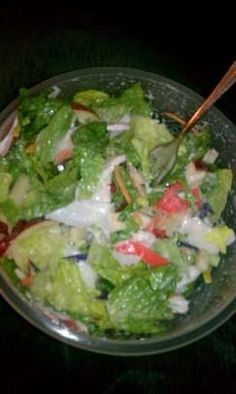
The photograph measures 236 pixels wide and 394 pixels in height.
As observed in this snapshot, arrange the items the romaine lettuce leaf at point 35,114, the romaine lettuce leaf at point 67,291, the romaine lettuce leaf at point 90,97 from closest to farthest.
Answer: the romaine lettuce leaf at point 67,291 → the romaine lettuce leaf at point 35,114 → the romaine lettuce leaf at point 90,97

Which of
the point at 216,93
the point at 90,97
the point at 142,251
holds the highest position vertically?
the point at 216,93

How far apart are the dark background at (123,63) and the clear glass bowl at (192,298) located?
94mm

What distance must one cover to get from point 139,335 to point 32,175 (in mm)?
437

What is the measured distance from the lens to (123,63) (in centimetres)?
200

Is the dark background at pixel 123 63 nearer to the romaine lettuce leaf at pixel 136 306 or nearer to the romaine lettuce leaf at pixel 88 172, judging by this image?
the romaine lettuce leaf at pixel 136 306

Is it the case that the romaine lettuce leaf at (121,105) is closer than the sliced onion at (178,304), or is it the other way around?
the sliced onion at (178,304)

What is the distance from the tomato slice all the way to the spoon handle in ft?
0.89

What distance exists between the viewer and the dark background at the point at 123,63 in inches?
62.1

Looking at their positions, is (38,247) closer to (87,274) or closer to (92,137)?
(87,274)

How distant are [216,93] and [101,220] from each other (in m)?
0.38

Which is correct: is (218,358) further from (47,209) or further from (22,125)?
(22,125)

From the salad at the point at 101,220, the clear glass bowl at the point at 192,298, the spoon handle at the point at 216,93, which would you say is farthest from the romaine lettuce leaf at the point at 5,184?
the spoon handle at the point at 216,93

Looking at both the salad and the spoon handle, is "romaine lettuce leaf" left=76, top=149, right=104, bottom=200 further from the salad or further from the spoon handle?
the spoon handle

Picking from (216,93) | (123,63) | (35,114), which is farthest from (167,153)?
(123,63)
